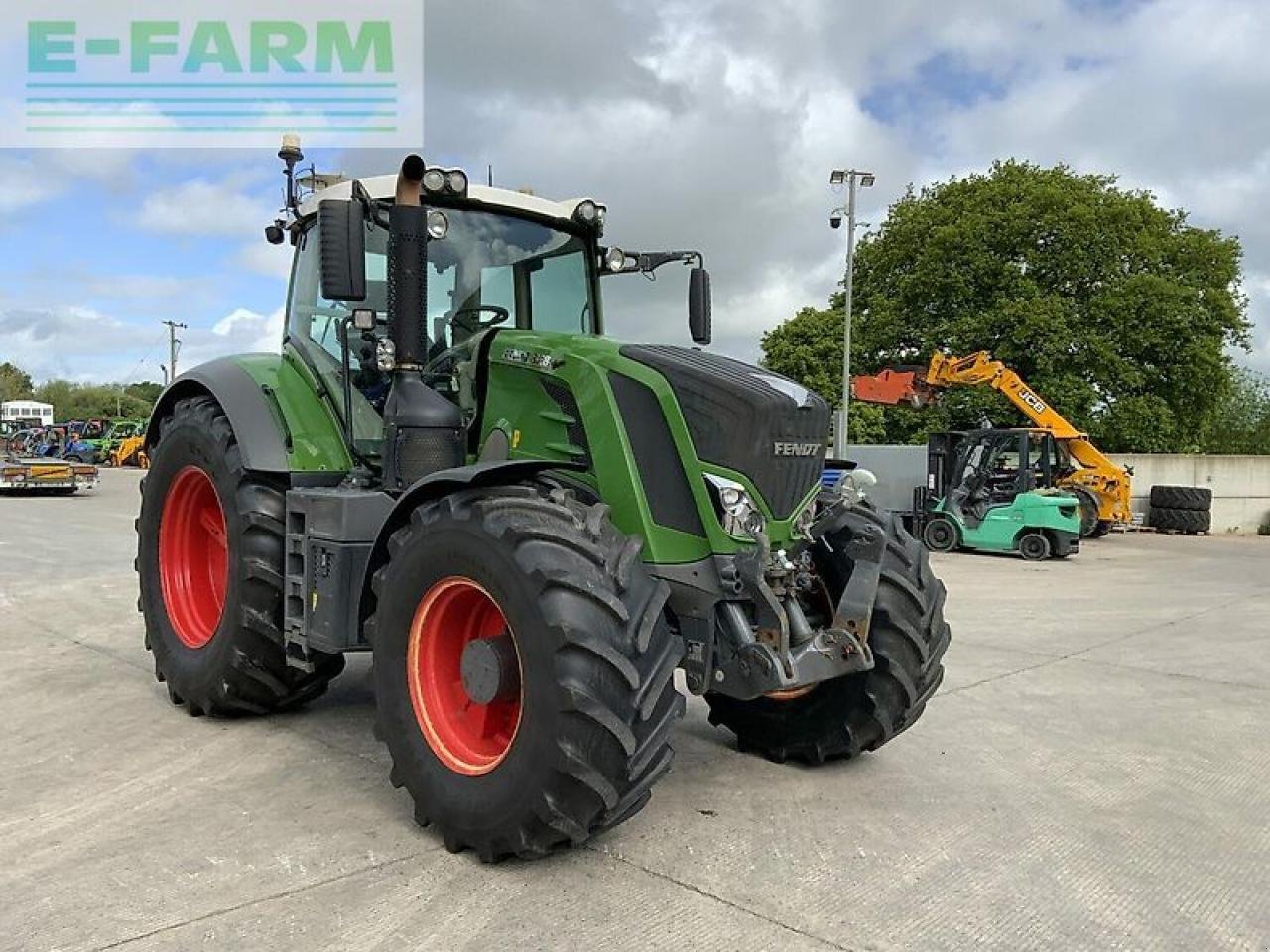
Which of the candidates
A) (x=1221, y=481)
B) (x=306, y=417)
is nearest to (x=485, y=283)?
(x=306, y=417)

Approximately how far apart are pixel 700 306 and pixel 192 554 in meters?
3.24

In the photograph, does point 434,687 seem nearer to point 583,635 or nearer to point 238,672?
point 583,635

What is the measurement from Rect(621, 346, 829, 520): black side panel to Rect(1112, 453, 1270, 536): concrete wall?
2281 centimetres

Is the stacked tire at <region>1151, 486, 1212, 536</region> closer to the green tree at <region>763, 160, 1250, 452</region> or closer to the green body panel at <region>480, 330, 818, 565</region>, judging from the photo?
the green tree at <region>763, 160, 1250, 452</region>

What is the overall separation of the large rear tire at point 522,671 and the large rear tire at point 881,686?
1.25 metres

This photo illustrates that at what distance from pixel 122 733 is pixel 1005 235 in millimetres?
29518

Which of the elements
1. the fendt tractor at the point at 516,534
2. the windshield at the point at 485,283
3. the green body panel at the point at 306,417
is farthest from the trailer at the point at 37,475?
the windshield at the point at 485,283

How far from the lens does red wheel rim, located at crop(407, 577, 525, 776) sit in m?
3.97

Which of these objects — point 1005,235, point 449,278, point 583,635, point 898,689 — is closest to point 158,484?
point 449,278

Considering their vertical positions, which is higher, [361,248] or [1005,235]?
[1005,235]

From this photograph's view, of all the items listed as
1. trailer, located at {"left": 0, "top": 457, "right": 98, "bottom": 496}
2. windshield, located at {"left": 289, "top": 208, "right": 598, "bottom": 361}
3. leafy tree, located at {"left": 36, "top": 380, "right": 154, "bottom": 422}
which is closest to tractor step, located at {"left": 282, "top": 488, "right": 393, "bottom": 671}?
windshield, located at {"left": 289, "top": 208, "right": 598, "bottom": 361}

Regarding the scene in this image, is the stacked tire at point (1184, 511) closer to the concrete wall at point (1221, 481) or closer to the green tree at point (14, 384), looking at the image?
the concrete wall at point (1221, 481)

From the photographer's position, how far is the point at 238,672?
520 centimetres

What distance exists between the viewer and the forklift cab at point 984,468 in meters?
17.6
